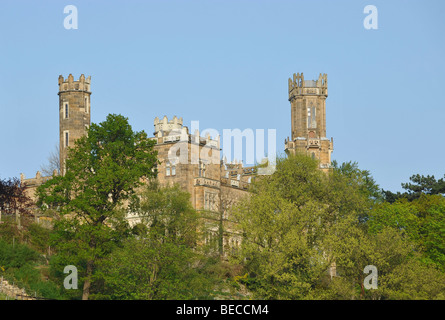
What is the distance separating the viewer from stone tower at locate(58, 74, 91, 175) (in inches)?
3905

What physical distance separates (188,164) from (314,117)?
24095 mm

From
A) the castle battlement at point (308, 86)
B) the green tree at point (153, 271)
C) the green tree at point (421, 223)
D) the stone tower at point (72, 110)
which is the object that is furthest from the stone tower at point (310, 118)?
the green tree at point (153, 271)

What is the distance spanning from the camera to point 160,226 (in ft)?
275

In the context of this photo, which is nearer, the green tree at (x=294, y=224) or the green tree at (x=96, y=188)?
the green tree at (x=96, y=188)

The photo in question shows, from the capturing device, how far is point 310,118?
378 feet

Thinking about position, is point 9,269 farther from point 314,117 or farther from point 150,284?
point 314,117

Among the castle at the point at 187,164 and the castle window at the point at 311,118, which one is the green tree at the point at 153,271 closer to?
the castle at the point at 187,164

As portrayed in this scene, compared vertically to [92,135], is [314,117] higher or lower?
higher

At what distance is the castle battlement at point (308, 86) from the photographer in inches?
4579

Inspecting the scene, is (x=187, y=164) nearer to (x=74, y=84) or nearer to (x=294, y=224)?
(x=74, y=84)

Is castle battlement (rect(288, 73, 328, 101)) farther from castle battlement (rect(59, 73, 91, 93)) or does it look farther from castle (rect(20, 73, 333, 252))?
castle battlement (rect(59, 73, 91, 93))

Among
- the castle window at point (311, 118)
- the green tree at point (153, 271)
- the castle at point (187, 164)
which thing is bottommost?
the green tree at point (153, 271)

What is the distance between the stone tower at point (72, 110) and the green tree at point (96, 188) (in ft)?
67.3
